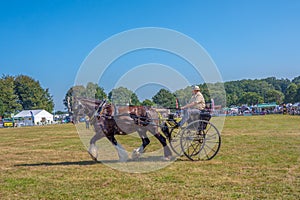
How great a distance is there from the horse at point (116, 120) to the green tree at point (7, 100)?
74.1 m

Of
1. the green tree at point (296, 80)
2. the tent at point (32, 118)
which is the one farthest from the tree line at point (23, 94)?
the green tree at point (296, 80)

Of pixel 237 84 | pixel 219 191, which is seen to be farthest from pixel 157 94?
pixel 237 84

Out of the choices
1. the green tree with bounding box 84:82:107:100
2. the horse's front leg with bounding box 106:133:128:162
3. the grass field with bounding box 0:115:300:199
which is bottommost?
the grass field with bounding box 0:115:300:199

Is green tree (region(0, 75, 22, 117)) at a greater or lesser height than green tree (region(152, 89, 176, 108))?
greater

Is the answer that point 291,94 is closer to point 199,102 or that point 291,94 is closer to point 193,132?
point 193,132

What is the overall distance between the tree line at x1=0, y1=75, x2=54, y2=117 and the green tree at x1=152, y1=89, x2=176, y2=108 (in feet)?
247

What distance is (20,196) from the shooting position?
6273 millimetres

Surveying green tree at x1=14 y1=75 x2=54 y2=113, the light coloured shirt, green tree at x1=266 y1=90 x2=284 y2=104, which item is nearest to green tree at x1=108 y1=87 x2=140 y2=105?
the light coloured shirt

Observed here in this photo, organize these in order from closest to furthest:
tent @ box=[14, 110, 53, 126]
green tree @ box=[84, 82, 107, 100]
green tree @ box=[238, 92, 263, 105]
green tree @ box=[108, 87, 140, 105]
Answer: green tree @ box=[108, 87, 140, 105]
green tree @ box=[84, 82, 107, 100]
tent @ box=[14, 110, 53, 126]
green tree @ box=[238, 92, 263, 105]

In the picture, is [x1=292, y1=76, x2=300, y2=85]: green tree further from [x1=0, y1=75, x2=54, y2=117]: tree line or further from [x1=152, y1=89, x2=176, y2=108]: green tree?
[x1=152, y1=89, x2=176, y2=108]: green tree

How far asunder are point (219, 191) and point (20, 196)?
3.80 m

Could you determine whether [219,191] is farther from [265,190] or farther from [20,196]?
[20,196]

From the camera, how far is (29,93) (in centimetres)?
8912

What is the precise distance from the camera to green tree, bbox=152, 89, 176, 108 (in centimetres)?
1218
